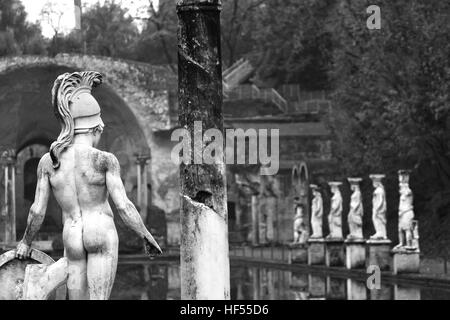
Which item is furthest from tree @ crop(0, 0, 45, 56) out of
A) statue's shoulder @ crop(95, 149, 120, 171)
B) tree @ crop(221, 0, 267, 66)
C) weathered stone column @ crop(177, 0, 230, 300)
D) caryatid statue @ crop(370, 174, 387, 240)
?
statue's shoulder @ crop(95, 149, 120, 171)

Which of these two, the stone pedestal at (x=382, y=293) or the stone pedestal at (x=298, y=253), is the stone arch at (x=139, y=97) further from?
the stone pedestal at (x=382, y=293)

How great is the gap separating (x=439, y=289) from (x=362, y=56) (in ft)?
56.8

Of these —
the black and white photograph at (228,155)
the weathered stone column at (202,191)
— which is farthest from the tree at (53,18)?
the weathered stone column at (202,191)

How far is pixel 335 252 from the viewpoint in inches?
1612

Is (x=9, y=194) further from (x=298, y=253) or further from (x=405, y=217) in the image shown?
(x=405, y=217)

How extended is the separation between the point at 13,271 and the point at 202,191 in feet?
5.40

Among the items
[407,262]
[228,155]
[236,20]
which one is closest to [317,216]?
[407,262]

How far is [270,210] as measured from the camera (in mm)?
57906

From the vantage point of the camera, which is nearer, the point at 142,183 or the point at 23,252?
the point at 23,252

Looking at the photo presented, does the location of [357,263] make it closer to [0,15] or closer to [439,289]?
[439,289]

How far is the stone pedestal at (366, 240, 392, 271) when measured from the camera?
122 feet

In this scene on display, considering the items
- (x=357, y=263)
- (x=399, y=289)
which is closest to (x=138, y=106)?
(x=357, y=263)

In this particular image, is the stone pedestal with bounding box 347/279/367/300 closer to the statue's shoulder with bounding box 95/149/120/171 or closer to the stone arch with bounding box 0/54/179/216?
the statue's shoulder with bounding box 95/149/120/171

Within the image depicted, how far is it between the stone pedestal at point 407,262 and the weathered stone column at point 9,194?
2149 centimetres
